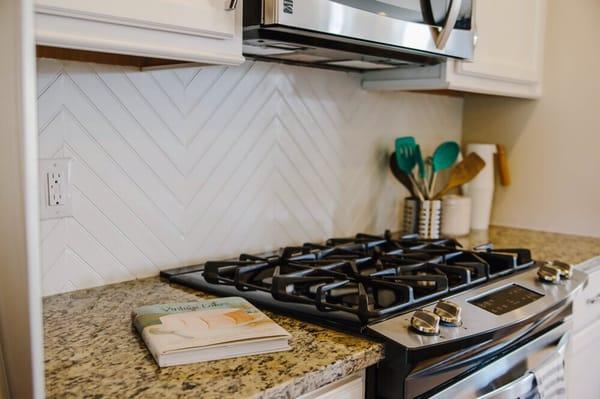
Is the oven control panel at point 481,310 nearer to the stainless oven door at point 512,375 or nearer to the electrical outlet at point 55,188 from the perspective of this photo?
the stainless oven door at point 512,375

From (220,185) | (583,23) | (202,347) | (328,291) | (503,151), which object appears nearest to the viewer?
(202,347)

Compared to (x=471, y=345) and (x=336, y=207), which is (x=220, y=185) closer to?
(x=336, y=207)

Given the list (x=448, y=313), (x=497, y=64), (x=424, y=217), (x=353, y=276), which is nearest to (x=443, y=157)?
(x=424, y=217)

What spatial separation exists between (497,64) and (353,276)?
0.87 metres

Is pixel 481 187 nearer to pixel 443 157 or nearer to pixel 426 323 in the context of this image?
pixel 443 157

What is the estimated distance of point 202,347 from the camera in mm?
854

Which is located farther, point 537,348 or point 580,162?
point 580,162

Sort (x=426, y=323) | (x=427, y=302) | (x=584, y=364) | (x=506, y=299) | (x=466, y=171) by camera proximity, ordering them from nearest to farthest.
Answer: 1. (x=426, y=323)
2. (x=427, y=302)
3. (x=506, y=299)
4. (x=584, y=364)
5. (x=466, y=171)

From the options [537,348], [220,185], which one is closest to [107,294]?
[220,185]

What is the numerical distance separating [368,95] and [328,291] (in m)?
0.86

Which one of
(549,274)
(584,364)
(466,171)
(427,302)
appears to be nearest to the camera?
(427,302)

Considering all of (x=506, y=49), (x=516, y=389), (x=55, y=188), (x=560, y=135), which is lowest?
(x=516, y=389)

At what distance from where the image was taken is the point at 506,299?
4.06 ft

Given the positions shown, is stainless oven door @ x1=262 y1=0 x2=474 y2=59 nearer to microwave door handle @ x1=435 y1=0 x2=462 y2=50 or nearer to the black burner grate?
microwave door handle @ x1=435 y1=0 x2=462 y2=50
